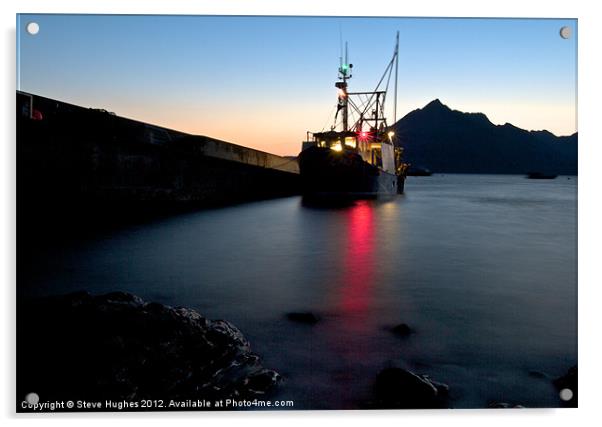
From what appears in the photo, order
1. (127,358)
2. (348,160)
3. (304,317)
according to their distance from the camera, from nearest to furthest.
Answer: (127,358), (304,317), (348,160)

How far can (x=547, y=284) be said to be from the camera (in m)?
5.82

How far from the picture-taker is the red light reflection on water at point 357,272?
5.87 m

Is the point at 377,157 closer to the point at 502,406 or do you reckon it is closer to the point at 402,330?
the point at 402,330

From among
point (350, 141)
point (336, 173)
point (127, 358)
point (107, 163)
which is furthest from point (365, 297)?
point (350, 141)

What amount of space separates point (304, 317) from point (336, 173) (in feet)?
70.3

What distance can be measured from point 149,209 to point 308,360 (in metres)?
9.14

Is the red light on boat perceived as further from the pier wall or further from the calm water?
the calm water

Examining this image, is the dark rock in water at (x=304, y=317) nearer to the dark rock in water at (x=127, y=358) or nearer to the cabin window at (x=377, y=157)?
the dark rock in water at (x=127, y=358)

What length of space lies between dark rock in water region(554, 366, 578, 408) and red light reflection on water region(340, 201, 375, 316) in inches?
83.9

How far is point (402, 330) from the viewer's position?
502 centimetres

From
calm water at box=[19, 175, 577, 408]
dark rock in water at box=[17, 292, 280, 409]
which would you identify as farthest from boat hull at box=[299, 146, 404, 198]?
dark rock in water at box=[17, 292, 280, 409]

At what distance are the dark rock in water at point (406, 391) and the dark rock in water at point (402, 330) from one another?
943 millimetres
